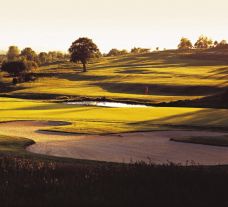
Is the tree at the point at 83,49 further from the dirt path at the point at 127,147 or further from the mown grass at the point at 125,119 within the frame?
the dirt path at the point at 127,147

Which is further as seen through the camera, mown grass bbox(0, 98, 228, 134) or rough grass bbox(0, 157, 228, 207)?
mown grass bbox(0, 98, 228, 134)

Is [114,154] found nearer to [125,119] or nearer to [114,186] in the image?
[114,186]

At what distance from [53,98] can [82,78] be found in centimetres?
4030

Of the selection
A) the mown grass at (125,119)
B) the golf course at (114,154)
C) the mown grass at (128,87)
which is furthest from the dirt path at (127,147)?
the mown grass at (128,87)

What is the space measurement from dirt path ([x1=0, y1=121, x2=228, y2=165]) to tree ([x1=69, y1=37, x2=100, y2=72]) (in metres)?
94.3

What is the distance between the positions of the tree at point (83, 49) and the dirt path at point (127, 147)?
94324mm

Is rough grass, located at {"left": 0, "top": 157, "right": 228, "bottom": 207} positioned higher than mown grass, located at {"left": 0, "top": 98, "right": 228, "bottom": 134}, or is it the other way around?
rough grass, located at {"left": 0, "top": 157, "right": 228, "bottom": 207}

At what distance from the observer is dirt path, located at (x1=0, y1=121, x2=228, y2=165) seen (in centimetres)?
2359

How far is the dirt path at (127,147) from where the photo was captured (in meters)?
23.6

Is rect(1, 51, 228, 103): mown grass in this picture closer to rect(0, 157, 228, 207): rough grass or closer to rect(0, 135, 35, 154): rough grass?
rect(0, 135, 35, 154): rough grass

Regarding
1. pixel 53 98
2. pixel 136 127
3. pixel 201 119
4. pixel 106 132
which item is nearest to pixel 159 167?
pixel 106 132

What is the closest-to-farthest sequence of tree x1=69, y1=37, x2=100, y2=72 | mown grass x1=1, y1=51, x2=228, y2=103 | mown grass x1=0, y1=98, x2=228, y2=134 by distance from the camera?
mown grass x1=0, y1=98, x2=228, y2=134 → mown grass x1=1, y1=51, x2=228, y2=103 → tree x1=69, y1=37, x2=100, y2=72

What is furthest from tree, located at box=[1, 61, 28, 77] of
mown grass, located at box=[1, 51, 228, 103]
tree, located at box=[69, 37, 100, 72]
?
tree, located at box=[69, 37, 100, 72]

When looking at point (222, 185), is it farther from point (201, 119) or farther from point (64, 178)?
point (201, 119)
